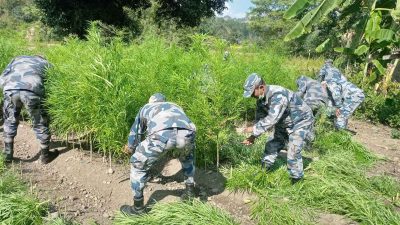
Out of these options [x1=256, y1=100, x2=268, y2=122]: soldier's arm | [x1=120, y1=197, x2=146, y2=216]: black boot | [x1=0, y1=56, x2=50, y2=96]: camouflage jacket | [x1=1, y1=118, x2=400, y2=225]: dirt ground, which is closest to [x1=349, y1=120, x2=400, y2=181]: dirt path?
[x1=1, y1=118, x2=400, y2=225]: dirt ground

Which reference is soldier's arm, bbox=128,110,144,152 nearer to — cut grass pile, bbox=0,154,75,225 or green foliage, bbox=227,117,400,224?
cut grass pile, bbox=0,154,75,225

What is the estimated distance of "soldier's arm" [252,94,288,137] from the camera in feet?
18.0

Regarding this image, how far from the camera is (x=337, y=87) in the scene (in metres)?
9.53

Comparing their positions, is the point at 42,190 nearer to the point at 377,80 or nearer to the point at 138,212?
the point at 138,212

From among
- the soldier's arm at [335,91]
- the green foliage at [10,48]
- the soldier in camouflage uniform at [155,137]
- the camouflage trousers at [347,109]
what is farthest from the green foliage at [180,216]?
the soldier's arm at [335,91]

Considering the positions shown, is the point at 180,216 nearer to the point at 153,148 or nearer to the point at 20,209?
the point at 153,148

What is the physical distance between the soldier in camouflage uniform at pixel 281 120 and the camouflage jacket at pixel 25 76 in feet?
10.9

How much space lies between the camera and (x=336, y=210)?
17.0 ft

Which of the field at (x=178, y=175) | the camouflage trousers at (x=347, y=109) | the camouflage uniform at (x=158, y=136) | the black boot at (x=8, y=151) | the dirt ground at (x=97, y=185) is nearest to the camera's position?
the camouflage uniform at (x=158, y=136)

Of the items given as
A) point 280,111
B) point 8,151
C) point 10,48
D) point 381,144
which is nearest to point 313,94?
point 381,144

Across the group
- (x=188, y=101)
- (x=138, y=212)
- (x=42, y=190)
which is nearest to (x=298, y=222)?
(x=138, y=212)

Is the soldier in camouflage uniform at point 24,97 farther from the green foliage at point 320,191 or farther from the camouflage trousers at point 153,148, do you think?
the green foliage at point 320,191

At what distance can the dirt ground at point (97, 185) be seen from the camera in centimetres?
513

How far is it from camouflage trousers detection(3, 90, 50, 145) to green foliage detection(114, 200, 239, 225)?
8.29 ft
